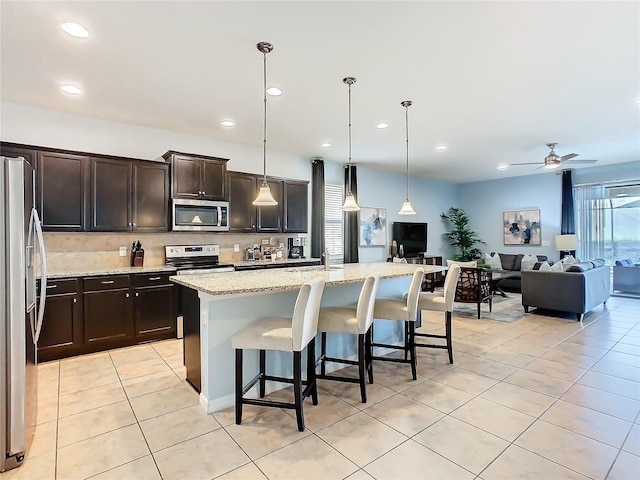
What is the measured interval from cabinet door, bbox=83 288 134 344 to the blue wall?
8738mm

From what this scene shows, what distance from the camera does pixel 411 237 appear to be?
835 centimetres

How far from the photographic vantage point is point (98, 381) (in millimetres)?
3148

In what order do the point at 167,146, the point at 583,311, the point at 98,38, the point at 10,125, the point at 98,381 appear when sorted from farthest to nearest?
the point at 583,311 < the point at 167,146 < the point at 10,125 < the point at 98,381 < the point at 98,38

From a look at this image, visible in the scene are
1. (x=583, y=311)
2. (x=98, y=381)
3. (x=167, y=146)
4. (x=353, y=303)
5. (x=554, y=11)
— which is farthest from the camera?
(x=583, y=311)

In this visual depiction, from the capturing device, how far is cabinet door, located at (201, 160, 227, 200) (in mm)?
4762

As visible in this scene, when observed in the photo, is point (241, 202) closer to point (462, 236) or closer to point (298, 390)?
point (298, 390)

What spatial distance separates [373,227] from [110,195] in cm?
514

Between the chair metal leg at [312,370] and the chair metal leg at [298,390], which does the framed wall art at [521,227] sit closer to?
the chair metal leg at [312,370]

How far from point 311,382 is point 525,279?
4.74m

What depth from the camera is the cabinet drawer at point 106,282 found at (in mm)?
3795

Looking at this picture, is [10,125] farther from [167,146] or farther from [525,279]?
[525,279]

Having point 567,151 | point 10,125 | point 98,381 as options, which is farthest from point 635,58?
point 10,125

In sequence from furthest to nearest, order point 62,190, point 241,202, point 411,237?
1. point 411,237
2. point 241,202
3. point 62,190

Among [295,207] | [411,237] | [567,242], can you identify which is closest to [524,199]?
[567,242]
